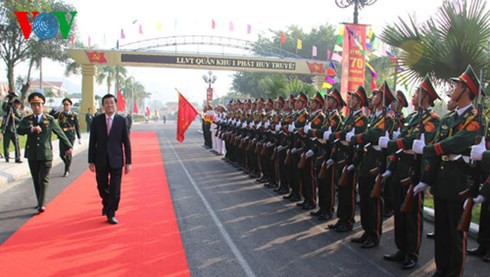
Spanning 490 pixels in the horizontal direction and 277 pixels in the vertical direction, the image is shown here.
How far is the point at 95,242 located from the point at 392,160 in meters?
3.80

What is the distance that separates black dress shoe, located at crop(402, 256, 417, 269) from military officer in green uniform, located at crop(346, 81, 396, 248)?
2.28 ft

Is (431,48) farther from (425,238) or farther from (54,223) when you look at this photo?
(54,223)

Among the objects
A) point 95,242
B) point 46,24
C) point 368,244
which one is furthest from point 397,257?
point 46,24

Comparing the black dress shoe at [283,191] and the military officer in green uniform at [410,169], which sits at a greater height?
the military officer in green uniform at [410,169]

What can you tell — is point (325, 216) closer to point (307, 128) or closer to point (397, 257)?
point (307, 128)

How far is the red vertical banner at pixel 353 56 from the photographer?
39.2 feet

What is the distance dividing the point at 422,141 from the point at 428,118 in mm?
400

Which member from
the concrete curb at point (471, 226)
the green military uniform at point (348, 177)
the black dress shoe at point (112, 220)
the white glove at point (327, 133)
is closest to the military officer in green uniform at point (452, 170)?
the green military uniform at point (348, 177)

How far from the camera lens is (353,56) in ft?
40.1

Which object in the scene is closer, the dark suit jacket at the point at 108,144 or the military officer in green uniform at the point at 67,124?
the dark suit jacket at the point at 108,144

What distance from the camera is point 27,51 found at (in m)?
30.2

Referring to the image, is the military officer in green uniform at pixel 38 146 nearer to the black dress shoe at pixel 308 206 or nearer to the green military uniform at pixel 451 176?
the black dress shoe at pixel 308 206

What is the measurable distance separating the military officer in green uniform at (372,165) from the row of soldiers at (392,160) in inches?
0.5

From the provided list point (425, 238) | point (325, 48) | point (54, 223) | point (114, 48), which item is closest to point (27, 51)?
point (114, 48)
